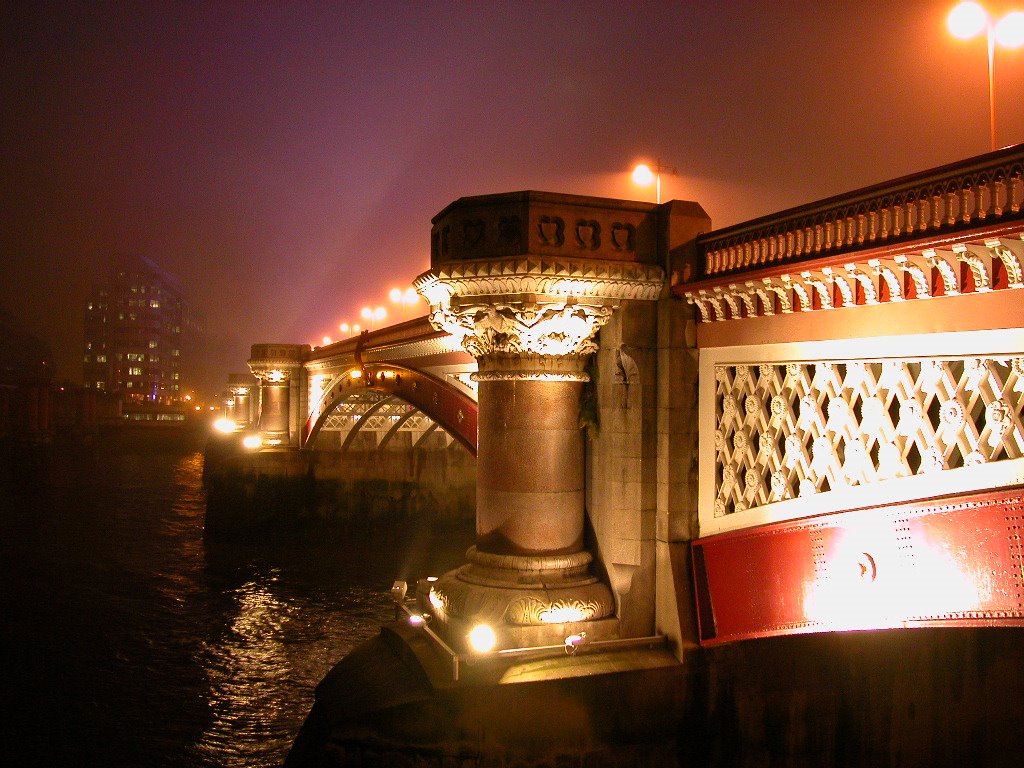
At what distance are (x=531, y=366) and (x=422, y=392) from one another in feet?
30.8

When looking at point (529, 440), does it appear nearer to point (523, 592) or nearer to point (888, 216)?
point (523, 592)

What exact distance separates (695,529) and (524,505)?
197 cm

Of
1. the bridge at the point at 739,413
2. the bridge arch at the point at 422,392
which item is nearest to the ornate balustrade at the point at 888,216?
the bridge at the point at 739,413

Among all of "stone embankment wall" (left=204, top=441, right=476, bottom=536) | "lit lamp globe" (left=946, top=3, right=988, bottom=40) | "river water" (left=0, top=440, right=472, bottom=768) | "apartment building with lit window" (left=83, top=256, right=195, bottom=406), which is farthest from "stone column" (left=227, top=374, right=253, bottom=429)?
"apartment building with lit window" (left=83, top=256, right=195, bottom=406)

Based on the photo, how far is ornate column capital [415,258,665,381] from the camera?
924 centimetres

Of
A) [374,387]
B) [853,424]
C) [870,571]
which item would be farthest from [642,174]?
[374,387]

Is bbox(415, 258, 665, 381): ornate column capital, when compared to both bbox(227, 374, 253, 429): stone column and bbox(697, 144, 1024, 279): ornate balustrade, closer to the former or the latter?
bbox(697, 144, 1024, 279): ornate balustrade

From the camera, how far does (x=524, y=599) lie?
369 inches

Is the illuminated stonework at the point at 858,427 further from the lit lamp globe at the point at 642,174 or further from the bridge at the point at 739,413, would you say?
the lit lamp globe at the point at 642,174

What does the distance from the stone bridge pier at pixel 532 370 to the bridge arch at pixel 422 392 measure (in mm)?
6086

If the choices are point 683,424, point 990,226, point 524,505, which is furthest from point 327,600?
point 990,226

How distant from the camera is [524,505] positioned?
10031mm

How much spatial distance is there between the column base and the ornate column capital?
216 cm

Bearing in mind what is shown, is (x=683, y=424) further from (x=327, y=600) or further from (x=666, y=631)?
(x=327, y=600)
